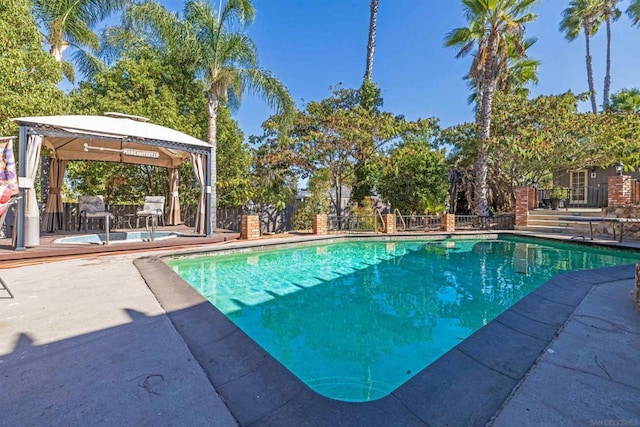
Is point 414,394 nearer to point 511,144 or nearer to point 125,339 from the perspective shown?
point 125,339

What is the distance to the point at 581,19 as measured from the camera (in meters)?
21.0

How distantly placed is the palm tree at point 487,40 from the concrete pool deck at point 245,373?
1095cm

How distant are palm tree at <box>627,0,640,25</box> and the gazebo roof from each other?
2685 cm

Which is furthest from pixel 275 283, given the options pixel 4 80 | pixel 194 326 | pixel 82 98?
pixel 82 98

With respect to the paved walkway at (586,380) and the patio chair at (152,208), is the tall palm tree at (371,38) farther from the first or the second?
the paved walkway at (586,380)

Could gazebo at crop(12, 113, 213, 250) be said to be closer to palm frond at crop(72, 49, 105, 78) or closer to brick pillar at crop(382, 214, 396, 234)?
palm frond at crop(72, 49, 105, 78)

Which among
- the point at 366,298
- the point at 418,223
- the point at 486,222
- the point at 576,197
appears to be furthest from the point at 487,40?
the point at 366,298

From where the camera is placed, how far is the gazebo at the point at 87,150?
620 cm

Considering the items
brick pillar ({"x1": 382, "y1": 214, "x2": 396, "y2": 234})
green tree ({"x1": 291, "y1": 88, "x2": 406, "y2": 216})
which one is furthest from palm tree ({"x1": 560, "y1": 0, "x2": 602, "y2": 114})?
brick pillar ({"x1": 382, "y1": 214, "x2": 396, "y2": 234})

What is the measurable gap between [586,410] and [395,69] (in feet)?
63.0

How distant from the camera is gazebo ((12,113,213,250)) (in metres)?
6.20

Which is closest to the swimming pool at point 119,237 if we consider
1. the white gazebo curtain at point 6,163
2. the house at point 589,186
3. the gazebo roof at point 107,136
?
the gazebo roof at point 107,136

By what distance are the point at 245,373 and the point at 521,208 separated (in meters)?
14.9

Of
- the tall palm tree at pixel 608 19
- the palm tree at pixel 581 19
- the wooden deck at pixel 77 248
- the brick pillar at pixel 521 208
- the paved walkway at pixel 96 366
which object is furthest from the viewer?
the palm tree at pixel 581 19
